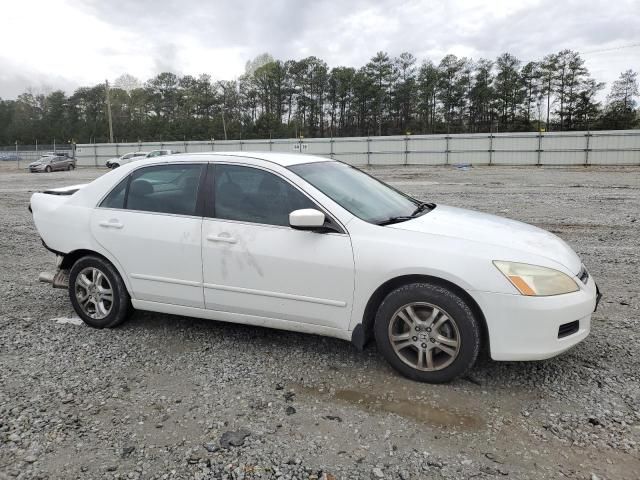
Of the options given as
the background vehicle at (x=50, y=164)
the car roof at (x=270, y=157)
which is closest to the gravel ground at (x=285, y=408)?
the car roof at (x=270, y=157)

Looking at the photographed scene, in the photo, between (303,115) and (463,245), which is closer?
(463,245)

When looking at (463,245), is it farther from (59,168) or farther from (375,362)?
(59,168)

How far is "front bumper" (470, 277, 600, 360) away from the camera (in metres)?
3.10

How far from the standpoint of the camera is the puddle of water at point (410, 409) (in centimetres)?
296

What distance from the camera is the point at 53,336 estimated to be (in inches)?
172

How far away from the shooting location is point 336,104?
289 ft

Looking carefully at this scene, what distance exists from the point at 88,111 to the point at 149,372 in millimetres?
107150

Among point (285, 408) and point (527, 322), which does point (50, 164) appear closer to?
point (285, 408)

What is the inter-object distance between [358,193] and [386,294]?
1.01 meters

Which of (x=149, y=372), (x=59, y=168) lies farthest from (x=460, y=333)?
(x=59, y=168)

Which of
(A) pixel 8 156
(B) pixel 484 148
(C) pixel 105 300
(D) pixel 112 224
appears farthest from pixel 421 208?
(A) pixel 8 156

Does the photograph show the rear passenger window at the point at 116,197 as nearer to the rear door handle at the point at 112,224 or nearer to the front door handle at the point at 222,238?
the rear door handle at the point at 112,224

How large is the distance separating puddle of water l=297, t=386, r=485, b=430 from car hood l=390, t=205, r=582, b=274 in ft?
3.45

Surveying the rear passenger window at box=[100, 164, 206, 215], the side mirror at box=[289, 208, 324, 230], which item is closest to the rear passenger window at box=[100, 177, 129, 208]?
the rear passenger window at box=[100, 164, 206, 215]
